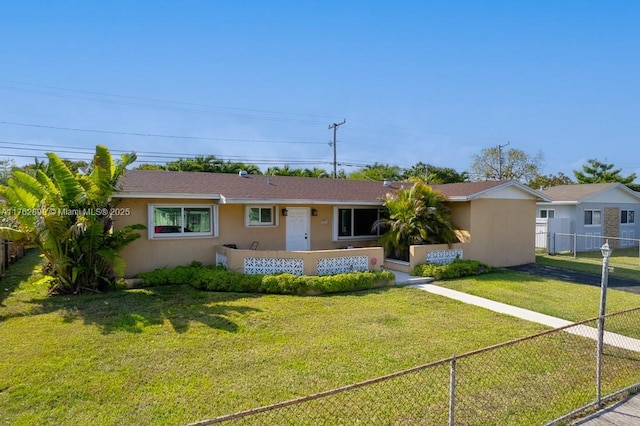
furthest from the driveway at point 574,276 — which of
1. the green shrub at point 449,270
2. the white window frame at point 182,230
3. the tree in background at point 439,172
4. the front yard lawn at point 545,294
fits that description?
the tree in background at point 439,172

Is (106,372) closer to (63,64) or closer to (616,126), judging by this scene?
(63,64)

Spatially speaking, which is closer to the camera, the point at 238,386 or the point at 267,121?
the point at 238,386

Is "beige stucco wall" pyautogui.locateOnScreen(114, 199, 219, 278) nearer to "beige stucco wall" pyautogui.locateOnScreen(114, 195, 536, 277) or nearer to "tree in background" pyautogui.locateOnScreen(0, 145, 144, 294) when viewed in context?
"beige stucco wall" pyautogui.locateOnScreen(114, 195, 536, 277)

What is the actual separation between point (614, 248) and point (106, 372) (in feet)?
89.2

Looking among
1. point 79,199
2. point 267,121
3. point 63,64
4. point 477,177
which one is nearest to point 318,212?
point 79,199

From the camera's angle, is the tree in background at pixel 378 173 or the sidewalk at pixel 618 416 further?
the tree in background at pixel 378 173

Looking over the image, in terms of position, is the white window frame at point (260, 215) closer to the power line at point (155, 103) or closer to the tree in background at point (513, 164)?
the power line at point (155, 103)

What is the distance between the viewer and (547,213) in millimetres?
23578

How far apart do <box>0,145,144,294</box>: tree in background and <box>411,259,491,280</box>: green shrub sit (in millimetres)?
9301

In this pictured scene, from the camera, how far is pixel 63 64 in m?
18.2

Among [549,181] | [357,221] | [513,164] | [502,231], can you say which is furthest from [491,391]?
[549,181]

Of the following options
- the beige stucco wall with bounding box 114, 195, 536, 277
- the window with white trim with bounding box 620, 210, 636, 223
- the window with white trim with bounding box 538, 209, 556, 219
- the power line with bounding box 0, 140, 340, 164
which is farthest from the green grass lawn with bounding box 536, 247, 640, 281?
the power line with bounding box 0, 140, 340, 164

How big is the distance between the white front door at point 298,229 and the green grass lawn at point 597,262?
10552mm

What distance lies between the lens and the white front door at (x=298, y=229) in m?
14.8
